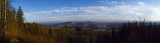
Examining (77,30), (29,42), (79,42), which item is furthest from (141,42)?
(77,30)

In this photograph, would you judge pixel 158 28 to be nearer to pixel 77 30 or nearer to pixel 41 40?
pixel 41 40

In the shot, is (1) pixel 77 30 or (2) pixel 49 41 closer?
(2) pixel 49 41

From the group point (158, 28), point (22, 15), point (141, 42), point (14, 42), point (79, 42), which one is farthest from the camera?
point (22, 15)

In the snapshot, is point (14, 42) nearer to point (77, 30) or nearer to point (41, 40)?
point (41, 40)

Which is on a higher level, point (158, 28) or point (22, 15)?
point (22, 15)

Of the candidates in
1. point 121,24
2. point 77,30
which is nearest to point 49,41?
point 121,24

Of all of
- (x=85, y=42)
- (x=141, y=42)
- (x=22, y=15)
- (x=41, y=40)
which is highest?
(x=22, y=15)

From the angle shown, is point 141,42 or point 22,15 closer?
point 141,42

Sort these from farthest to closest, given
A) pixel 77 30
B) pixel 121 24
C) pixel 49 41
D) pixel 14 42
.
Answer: pixel 77 30 → pixel 121 24 → pixel 14 42 → pixel 49 41

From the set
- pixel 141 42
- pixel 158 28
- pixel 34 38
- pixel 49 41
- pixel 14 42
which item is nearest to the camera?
pixel 49 41
